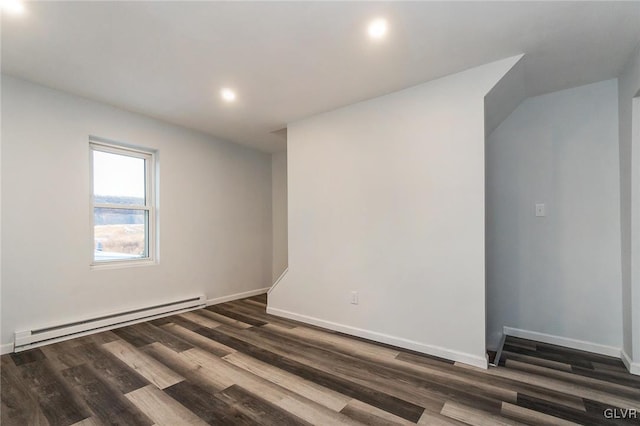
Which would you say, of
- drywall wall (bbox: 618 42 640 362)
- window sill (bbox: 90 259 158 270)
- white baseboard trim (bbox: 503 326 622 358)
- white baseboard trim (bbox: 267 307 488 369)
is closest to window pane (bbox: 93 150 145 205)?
window sill (bbox: 90 259 158 270)

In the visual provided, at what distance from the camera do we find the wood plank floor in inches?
69.2

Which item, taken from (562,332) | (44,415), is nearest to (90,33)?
(44,415)

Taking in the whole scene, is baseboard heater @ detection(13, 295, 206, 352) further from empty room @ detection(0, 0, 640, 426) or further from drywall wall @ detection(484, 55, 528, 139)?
drywall wall @ detection(484, 55, 528, 139)

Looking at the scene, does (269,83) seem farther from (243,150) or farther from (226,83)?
(243,150)

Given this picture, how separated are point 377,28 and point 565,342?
3247 millimetres

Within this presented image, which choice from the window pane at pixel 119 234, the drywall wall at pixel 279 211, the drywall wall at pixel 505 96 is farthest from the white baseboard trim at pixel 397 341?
the window pane at pixel 119 234

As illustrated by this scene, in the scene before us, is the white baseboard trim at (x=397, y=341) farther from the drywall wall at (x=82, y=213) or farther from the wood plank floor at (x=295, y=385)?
the drywall wall at (x=82, y=213)

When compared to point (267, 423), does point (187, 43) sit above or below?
above

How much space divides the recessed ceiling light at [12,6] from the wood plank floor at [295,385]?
2473mm

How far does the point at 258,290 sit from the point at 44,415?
331cm

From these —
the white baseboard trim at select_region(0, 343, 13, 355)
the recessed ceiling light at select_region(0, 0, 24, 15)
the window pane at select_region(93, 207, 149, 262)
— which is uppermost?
the recessed ceiling light at select_region(0, 0, 24, 15)

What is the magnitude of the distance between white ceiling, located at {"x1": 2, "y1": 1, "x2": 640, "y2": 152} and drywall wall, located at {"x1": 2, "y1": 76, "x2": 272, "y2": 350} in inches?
15.1

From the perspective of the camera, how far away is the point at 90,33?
6.66 ft

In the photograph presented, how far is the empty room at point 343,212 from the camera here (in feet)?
6.21
